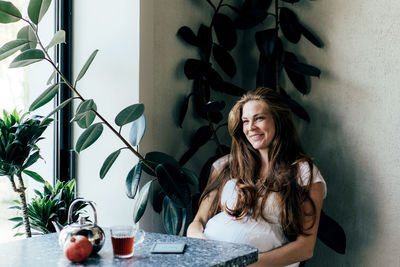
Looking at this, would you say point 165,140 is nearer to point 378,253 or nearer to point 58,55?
point 58,55

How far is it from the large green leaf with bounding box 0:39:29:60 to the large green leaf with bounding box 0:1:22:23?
9 centimetres

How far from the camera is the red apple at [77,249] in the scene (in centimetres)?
127

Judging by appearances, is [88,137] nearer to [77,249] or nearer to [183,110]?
[183,110]

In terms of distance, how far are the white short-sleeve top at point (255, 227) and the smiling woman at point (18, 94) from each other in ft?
3.34

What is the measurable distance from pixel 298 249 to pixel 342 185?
72 cm

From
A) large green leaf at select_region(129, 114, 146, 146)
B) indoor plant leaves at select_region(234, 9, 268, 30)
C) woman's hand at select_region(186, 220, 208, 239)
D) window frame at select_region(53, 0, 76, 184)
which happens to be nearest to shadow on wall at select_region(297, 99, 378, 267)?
indoor plant leaves at select_region(234, 9, 268, 30)

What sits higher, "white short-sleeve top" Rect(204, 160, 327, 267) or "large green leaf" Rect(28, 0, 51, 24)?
"large green leaf" Rect(28, 0, 51, 24)

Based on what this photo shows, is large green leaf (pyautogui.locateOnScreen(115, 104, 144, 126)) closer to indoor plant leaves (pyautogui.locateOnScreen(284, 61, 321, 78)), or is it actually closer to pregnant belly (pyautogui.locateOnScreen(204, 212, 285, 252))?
Answer: pregnant belly (pyautogui.locateOnScreen(204, 212, 285, 252))

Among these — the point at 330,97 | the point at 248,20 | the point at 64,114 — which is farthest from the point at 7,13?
the point at 330,97

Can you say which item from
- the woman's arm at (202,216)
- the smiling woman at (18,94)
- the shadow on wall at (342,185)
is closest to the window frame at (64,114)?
the smiling woman at (18,94)

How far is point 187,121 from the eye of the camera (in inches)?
106

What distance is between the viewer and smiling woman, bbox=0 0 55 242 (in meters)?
2.34

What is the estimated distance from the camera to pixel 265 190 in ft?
6.97

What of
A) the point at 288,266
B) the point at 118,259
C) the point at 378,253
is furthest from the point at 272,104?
the point at 118,259
